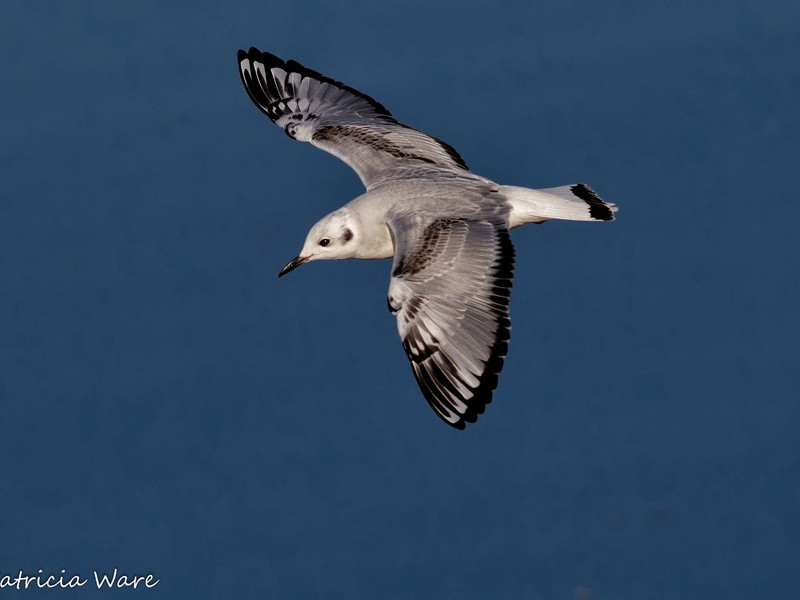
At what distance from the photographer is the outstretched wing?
5770mm

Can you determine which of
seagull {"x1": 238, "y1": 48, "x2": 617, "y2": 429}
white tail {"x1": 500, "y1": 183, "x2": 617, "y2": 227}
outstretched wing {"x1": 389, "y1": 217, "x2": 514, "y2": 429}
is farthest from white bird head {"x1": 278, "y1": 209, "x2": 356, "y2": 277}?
white tail {"x1": 500, "y1": 183, "x2": 617, "y2": 227}

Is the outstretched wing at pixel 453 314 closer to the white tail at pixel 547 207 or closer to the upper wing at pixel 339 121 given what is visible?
the white tail at pixel 547 207

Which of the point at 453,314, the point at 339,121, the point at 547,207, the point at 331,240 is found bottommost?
the point at 453,314

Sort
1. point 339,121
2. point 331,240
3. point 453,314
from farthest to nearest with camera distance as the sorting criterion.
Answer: point 339,121
point 331,240
point 453,314

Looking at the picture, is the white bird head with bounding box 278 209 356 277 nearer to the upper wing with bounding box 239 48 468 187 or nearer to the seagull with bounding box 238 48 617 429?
the seagull with bounding box 238 48 617 429

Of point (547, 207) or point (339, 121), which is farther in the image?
point (339, 121)

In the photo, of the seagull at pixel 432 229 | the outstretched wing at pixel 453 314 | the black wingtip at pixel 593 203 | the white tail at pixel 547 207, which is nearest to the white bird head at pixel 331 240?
the seagull at pixel 432 229

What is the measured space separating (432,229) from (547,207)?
0.73m

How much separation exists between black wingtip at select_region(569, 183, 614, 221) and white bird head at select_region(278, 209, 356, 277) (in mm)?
1185

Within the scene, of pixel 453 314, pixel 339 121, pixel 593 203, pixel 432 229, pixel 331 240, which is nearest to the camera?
pixel 453 314

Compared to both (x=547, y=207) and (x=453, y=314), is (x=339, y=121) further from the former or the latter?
(x=453, y=314)

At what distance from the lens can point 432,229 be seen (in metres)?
6.15

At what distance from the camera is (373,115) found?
25.6ft

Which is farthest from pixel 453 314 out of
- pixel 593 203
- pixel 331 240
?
pixel 593 203
